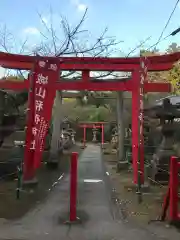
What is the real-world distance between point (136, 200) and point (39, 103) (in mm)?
3295

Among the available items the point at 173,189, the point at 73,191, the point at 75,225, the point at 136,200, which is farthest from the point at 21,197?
the point at 173,189

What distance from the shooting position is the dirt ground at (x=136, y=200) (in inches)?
233

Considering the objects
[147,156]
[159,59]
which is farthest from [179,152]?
[159,59]

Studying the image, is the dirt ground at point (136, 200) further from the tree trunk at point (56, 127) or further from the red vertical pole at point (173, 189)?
the tree trunk at point (56, 127)

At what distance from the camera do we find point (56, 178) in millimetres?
10406

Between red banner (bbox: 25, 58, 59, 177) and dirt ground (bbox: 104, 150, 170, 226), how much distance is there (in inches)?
94.4

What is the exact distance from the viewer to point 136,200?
7.22 metres

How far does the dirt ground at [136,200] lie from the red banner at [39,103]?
2397mm

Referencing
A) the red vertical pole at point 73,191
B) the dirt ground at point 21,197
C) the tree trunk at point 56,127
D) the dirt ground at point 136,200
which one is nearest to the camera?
the red vertical pole at point 73,191

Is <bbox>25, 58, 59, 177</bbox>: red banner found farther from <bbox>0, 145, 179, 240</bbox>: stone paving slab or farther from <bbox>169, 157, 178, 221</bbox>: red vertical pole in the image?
<bbox>169, 157, 178, 221</bbox>: red vertical pole

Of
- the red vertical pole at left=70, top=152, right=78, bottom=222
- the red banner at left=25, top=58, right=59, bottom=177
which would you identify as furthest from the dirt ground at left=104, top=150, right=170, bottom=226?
the red banner at left=25, top=58, right=59, bottom=177

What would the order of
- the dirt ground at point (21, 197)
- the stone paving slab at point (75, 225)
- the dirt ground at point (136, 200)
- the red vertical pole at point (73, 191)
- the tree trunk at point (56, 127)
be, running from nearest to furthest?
the stone paving slab at point (75, 225)
the red vertical pole at point (73, 191)
the dirt ground at point (136, 200)
the dirt ground at point (21, 197)
the tree trunk at point (56, 127)

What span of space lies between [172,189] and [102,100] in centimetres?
1158

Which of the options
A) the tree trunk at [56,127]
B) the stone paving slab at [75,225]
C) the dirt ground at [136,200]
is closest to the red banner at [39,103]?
the stone paving slab at [75,225]
